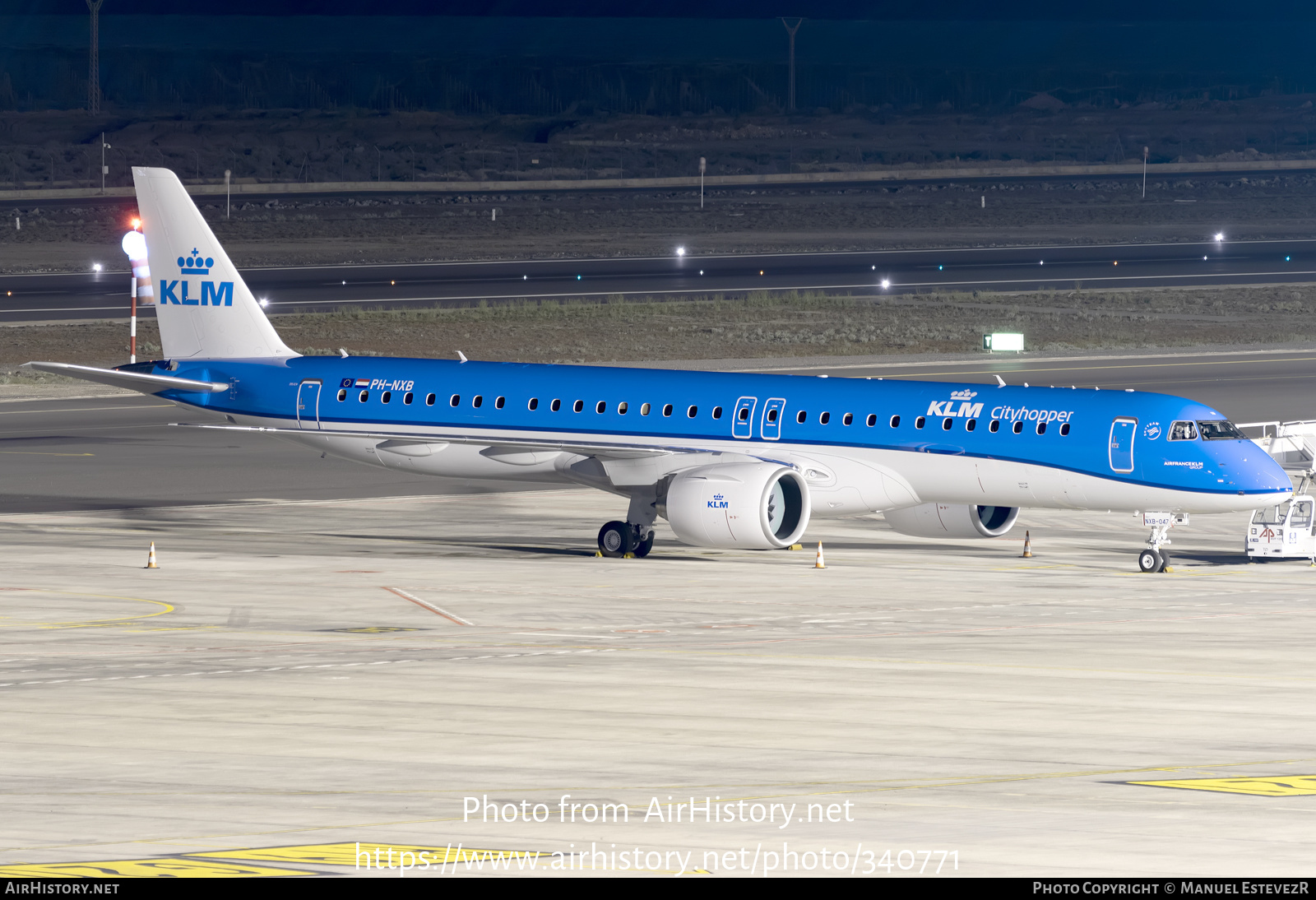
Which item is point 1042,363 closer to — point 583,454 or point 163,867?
point 583,454

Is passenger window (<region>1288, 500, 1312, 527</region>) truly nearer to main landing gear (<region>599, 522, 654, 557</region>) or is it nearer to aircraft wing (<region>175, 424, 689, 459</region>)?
aircraft wing (<region>175, 424, 689, 459</region>)

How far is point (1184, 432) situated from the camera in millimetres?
42906

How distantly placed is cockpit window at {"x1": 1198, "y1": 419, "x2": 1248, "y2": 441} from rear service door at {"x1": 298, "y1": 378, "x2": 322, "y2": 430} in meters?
19.9

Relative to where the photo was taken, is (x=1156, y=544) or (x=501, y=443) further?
(x=501, y=443)

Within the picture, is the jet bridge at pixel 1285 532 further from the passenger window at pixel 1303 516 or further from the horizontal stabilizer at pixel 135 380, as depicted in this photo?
the horizontal stabilizer at pixel 135 380

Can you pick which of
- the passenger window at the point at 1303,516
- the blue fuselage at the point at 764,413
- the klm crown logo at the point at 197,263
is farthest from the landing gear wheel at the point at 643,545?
the klm crown logo at the point at 197,263

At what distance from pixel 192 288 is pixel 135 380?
346 cm

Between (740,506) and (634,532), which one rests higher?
(740,506)

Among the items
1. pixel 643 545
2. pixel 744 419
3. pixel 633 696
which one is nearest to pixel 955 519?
pixel 744 419

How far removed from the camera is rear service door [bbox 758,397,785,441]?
4562 cm

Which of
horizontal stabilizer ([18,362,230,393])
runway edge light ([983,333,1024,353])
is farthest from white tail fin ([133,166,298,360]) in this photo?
runway edge light ([983,333,1024,353])

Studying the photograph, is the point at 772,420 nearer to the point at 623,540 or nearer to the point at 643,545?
the point at 643,545

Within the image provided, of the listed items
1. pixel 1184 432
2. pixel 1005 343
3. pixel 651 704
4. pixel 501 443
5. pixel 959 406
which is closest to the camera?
pixel 651 704

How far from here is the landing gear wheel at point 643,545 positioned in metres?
46.1
